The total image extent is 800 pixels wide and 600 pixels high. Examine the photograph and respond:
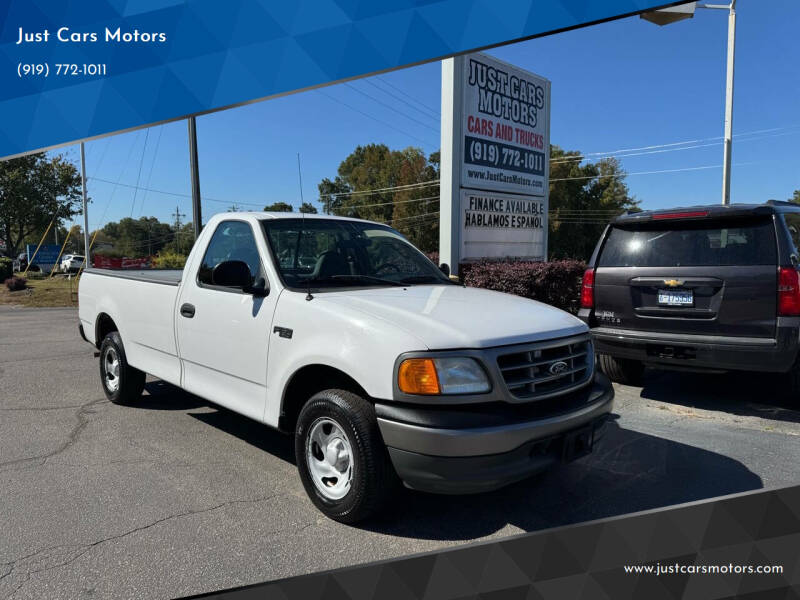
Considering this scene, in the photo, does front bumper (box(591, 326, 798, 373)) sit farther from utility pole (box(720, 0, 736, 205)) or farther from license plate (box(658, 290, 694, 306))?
utility pole (box(720, 0, 736, 205))

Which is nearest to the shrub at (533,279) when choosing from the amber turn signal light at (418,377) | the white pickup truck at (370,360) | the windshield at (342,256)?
the windshield at (342,256)

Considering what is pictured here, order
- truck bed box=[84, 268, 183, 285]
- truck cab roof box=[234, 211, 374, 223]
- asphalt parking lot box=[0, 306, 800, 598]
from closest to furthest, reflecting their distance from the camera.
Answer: asphalt parking lot box=[0, 306, 800, 598]
truck cab roof box=[234, 211, 374, 223]
truck bed box=[84, 268, 183, 285]

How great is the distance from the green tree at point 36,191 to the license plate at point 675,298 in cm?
2783

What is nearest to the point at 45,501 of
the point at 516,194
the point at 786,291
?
the point at 786,291

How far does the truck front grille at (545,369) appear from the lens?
10.3 feet

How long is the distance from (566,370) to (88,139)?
3598 millimetres

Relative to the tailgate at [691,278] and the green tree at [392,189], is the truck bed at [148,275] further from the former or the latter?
the green tree at [392,189]

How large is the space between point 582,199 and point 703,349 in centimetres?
5298

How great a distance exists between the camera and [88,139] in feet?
13.5

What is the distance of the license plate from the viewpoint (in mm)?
5586

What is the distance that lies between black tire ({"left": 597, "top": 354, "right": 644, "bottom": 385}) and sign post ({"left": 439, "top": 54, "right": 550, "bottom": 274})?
171 inches

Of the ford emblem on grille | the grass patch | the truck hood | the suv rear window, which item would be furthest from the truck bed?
the grass patch

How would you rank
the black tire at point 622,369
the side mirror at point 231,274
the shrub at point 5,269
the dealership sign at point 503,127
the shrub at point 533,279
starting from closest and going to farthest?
the side mirror at point 231,274
the black tire at point 622,369
the shrub at point 533,279
the dealership sign at point 503,127
the shrub at point 5,269

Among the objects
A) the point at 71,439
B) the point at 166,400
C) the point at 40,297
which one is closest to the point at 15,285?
the point at 40,297
